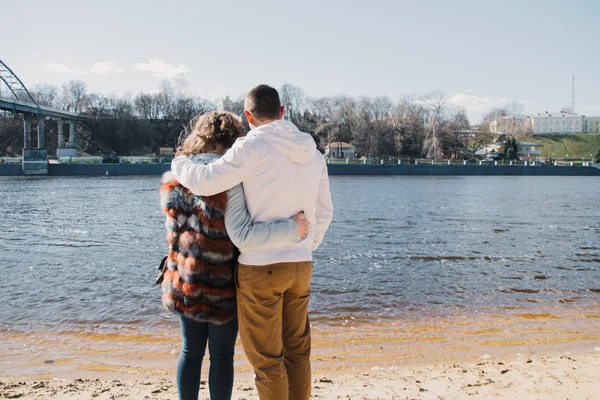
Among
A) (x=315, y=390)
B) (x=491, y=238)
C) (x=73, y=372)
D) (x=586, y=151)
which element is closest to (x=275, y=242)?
(x=315, y=390)

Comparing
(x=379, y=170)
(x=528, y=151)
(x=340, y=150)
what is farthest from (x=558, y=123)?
(x=379, y=170)

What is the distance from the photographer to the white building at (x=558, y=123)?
148650 mm

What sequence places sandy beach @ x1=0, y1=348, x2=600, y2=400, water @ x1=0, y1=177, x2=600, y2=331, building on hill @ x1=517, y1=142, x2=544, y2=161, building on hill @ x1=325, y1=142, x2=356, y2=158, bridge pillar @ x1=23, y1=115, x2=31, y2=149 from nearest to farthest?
sandy beach @ x1=0, y1=348, x2=600, y2=400 < water @ x1=0, y1=177, x2=600, y2=331 < bridge pillar @ x1=23, y1=115, x2=31, y2=149 < building on hill @ x1=325, y1=142, x2=356, y2=158 < building on hill @ x1=517, y1=142, x2=544, y2=161

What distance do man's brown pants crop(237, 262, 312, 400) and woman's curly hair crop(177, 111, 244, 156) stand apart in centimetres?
64

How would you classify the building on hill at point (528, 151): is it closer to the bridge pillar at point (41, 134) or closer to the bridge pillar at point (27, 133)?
the bridge pillar at point (41, 134)

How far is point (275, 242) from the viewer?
257cm

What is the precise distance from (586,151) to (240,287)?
Result: 137 m

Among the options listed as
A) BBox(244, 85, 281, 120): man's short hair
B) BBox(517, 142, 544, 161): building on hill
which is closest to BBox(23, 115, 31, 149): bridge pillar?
BBox(244, 85, 281, 120): man's short hair

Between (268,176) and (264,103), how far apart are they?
372 mm

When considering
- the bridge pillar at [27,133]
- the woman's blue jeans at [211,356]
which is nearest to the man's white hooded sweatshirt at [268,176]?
the woman's blue jeans at [211,356]

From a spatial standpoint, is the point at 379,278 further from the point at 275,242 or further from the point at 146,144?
the point at 146,144

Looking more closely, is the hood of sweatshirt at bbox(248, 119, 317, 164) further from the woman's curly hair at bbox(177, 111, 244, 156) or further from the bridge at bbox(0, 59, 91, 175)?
the bridge at bbox(0, 59, 91, 175)

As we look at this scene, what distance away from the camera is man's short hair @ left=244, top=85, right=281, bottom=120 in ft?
8.69

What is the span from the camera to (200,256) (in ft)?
8.79
